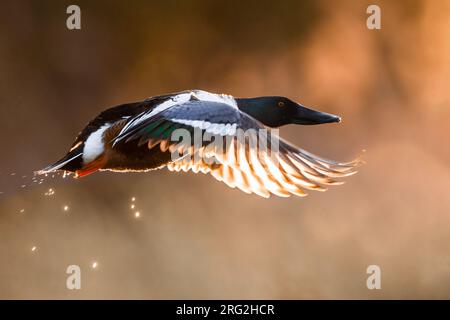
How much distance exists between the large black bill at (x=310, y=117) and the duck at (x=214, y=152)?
360 millimetres

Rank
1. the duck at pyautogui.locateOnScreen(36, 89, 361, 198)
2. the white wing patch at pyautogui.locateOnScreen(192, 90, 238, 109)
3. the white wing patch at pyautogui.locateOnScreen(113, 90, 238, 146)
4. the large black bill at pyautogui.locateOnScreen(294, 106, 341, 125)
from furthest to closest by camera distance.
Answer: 1. the large black bill at pyautogui.locateOnScreen(294, 106, 341, 125)
2. the white wing patch at pyautogui.locateOnScreen(192, 90, 238, 109)
3. the white wing patch at pyautogui.locateOnScreen(113, 90, 238, 146)
4. the duck at pyautogui.locateOnScreen(36, 89, 361, 198)

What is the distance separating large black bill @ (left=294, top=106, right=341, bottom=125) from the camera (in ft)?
5.03

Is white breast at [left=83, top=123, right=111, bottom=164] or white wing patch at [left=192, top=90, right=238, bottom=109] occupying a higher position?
white wing patch at [left=192, top=90, right=238, bottom=109]

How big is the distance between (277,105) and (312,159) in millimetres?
484

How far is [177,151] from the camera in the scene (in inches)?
46.8

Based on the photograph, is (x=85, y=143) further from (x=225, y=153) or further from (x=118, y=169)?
(x=225, y=153)

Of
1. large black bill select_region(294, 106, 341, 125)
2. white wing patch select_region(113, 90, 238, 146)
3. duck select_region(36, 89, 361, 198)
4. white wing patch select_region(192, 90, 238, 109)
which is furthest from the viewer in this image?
large black bill select_region(294, 106, 341, 125)

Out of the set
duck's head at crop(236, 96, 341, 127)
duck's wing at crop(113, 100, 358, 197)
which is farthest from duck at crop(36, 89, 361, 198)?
duck's head at crop(236, 96, 341, 127)

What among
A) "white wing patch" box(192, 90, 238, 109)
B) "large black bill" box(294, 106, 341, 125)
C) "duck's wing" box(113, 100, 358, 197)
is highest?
"white wing patch" box(192, 90, 238, 109)

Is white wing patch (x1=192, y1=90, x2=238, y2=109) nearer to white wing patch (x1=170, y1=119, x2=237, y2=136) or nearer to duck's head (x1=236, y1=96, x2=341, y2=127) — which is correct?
duck's head (x1=236, y1=96, x2=341, y2=127)

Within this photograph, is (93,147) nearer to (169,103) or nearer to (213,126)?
(169,103)

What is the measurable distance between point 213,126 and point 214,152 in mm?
56

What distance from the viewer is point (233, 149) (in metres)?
1.16

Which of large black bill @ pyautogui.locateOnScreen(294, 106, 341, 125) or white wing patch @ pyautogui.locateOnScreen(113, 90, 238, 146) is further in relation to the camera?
large black bill @ pyautogui.locateOnScreen(294, 106, 341, 125)
